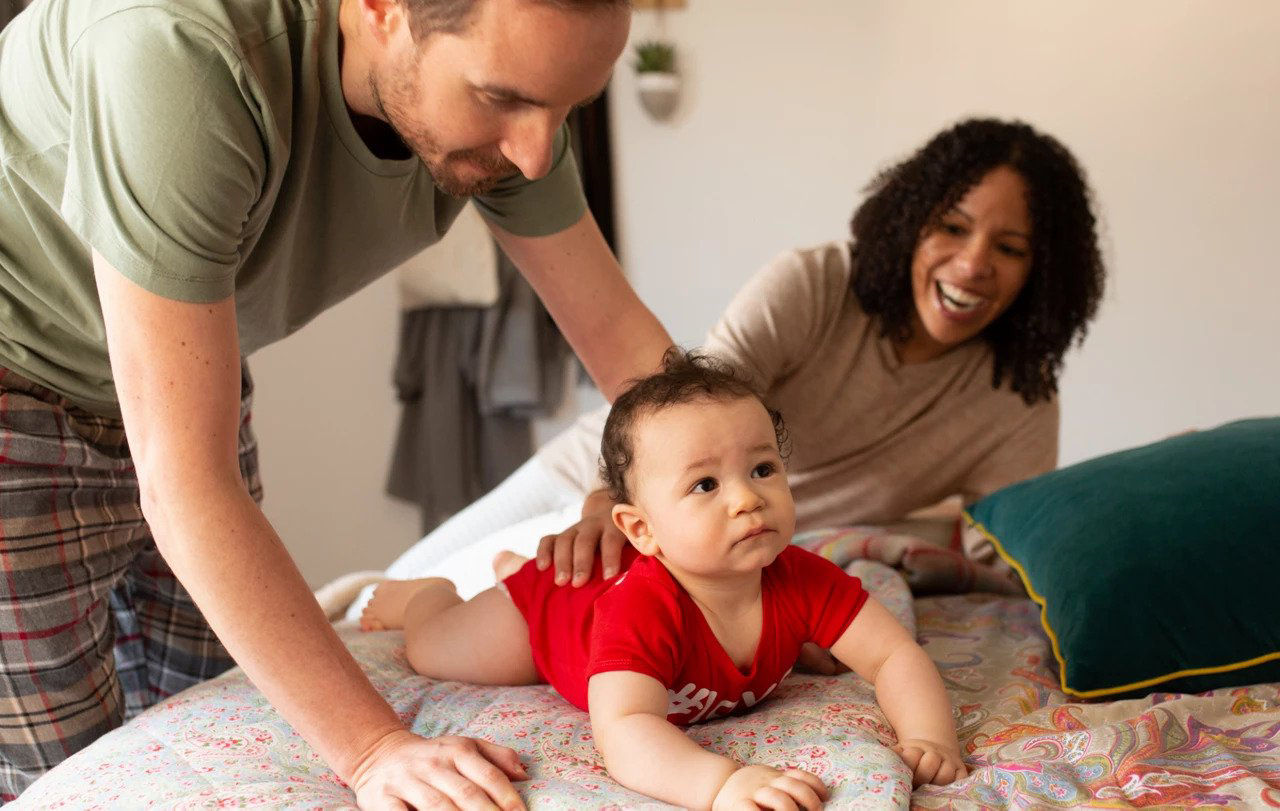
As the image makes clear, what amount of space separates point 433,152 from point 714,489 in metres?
0.41

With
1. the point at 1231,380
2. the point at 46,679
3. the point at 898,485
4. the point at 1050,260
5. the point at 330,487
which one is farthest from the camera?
the point at 330,487

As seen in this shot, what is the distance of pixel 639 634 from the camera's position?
1.08 metres

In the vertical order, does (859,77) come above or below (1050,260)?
above

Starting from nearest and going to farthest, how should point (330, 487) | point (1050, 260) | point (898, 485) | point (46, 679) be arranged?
point (46, 679)
point (1050, 260)
point (898, 485)
point (330, 487)

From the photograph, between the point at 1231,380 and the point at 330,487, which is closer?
the point at 1231,380

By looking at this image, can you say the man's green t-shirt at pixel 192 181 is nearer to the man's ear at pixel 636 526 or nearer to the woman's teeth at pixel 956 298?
the man's ear at pixel 636 526

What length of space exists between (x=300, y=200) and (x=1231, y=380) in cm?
229

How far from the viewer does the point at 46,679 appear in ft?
4.17

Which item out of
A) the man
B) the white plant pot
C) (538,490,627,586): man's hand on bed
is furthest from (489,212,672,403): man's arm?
the white plant pot

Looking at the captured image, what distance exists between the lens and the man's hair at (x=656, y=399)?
3.72 ft

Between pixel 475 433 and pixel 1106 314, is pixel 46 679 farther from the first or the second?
pixel 1106 314

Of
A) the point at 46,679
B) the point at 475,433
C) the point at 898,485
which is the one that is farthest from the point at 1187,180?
the point at 46,679

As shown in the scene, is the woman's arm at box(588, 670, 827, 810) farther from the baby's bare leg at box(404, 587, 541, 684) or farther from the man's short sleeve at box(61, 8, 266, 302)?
the man's short sleeve at box(61, 8, 266, 302)

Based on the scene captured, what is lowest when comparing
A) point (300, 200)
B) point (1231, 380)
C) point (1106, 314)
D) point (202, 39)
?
point (1231, 380)
